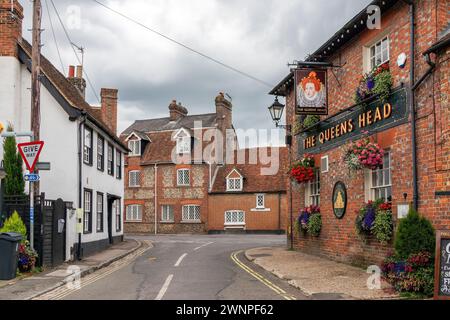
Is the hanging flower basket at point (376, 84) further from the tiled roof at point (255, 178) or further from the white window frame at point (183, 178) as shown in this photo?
the white window frame at point (183, 178)

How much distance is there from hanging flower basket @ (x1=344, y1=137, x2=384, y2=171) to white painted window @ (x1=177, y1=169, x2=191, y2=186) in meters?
33.3

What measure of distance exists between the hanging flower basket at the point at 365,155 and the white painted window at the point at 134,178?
120 ft

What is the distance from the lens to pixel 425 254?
10672 mm

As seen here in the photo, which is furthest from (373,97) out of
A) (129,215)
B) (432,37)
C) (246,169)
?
(129,215)

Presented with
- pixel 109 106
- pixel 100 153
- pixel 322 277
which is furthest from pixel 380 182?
pixel 109 106

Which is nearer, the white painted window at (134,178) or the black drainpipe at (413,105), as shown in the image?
the black drainpipe at (413,105)

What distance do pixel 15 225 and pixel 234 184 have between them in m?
31.5

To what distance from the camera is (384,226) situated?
13523 mm

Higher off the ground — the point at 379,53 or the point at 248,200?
the point at 379,53

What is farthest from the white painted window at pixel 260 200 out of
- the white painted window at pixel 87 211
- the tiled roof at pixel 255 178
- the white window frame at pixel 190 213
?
the white painted window at pixel 87 211

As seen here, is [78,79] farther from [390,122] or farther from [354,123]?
[390,122]

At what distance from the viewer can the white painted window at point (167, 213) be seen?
4766 centimetres

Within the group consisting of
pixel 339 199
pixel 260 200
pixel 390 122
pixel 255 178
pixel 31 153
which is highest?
pixel 390 122

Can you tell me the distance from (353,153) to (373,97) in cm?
162
